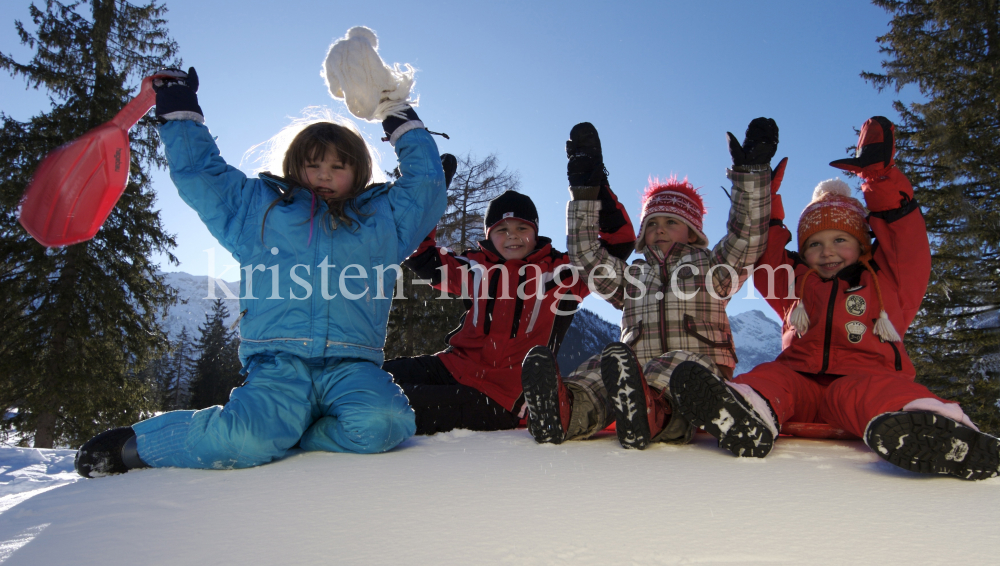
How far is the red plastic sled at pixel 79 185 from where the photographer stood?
2480 millimetres

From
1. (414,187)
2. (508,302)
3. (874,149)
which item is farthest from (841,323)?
(414,187)

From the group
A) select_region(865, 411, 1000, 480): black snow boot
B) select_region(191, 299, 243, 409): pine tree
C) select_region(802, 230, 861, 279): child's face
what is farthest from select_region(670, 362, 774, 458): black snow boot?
select_region(191, 299, 243, 409): pine tree

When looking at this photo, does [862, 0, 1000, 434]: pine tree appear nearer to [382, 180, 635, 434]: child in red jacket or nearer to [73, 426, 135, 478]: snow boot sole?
[382, 180, 635, 434]: child in red jacket

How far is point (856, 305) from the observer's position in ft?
8.70

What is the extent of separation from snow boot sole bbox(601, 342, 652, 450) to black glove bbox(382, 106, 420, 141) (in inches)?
53.7

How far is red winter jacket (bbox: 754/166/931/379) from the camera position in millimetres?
2584

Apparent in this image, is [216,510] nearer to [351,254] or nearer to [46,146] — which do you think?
[351,254]

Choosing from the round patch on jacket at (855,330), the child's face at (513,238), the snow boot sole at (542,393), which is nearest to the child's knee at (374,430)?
the snow boot sole at (542,393)

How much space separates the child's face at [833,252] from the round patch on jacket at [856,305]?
0.18m

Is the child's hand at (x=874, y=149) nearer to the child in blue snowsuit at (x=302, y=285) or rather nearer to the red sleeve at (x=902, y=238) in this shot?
the red sleeve at (x=902, y=238)

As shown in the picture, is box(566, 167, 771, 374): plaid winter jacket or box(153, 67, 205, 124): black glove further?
box(566, 167, 771, 374): plaid winter jacket

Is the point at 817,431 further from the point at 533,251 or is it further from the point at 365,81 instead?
the point at 365,81

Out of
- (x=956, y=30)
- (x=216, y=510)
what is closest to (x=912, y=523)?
(x=216, y=510)

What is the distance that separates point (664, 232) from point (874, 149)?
0.97 metres
